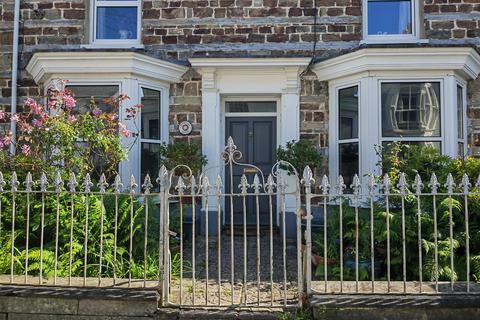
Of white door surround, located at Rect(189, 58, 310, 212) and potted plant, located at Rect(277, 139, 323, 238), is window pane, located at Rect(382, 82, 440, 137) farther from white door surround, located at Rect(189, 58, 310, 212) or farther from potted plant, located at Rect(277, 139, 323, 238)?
white door surround, located at Rect(189, 58, 310, 212)

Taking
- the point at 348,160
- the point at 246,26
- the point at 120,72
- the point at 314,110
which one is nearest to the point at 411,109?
the point at 348,160

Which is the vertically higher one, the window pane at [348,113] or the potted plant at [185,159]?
the window pane at [348,113]

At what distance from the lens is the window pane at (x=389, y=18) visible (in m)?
9.17

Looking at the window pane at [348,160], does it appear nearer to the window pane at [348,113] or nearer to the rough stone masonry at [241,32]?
the window pane at [348,113]

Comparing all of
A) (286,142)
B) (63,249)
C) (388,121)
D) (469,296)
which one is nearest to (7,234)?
(63,249)

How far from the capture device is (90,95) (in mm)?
8719

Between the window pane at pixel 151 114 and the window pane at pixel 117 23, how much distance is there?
1252 mm

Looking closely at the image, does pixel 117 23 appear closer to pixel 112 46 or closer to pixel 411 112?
pixel 112 46

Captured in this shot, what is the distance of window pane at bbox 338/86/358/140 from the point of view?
28.7 ft

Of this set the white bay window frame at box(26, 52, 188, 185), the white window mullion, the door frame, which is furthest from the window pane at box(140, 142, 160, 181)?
the white window mullion

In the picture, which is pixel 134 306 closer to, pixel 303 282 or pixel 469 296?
pixel 303 282

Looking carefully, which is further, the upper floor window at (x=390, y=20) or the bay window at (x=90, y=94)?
the upper floor window at (x=390, y=20)

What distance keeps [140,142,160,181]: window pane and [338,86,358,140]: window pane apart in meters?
3.25

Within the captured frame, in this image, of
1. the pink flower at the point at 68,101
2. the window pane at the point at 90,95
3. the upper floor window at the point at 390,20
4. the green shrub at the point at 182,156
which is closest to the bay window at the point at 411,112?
the upper floor window at the point at 390,20
